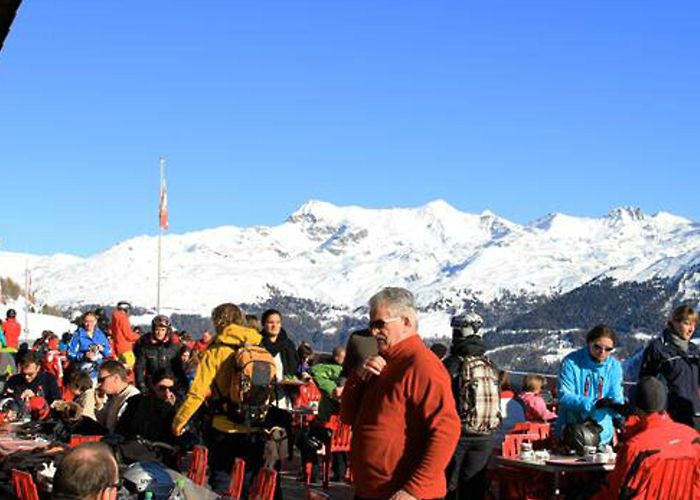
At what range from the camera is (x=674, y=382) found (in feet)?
27.6

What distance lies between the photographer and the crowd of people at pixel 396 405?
4477 millimetres

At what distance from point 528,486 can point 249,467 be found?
78.6 inches

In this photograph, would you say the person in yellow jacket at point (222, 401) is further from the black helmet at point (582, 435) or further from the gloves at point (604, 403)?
the gloves at point (604, 403)

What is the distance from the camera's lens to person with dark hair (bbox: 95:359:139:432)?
8148 mm

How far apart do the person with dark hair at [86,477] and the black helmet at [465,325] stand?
343 cm

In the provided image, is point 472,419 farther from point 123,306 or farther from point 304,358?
point 123,306

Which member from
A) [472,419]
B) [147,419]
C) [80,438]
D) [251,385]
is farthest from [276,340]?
[472,419]

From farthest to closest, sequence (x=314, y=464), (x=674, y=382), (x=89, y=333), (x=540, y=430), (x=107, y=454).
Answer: (x=89, y=333), (x=314, y=464), (x=540, y=430), (x=674, y=382), (x=107, y=454)

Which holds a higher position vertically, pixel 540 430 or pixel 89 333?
pixel 89 333

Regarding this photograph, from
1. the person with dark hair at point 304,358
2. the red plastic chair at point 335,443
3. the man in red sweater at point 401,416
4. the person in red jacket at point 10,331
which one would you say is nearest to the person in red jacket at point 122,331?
the person with dark hair at point 304,358

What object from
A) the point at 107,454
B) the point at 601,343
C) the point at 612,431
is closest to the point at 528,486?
the point at 612,431

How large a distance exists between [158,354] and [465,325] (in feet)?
17.3

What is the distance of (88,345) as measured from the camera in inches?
573

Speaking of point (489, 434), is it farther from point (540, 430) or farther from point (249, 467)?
point (540, 430)
